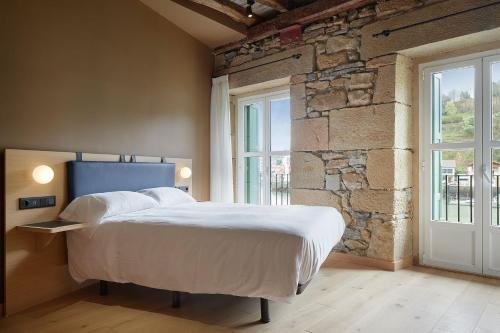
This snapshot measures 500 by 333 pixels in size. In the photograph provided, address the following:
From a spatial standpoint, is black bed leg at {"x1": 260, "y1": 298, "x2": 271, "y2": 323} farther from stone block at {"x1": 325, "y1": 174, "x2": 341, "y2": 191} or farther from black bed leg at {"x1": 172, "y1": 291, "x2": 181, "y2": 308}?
stone block at {"x1": 325, "y1": 174, "x2": 341, "y2": 191}

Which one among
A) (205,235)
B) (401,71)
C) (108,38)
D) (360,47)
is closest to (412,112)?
(401,71)

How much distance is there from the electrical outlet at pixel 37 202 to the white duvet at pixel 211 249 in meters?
0.32

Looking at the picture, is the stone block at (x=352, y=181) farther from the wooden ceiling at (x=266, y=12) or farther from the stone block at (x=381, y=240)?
the wooden ceiling at (x=266, y=12)

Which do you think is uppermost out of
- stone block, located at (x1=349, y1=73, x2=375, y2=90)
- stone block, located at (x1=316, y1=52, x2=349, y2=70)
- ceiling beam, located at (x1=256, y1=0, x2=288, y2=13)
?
ceiling beam, located at (x1=256, y1=0, x2=288, y2=13)

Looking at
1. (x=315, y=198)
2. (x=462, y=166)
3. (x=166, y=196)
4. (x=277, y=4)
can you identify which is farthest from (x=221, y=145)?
(x=462, y=166)

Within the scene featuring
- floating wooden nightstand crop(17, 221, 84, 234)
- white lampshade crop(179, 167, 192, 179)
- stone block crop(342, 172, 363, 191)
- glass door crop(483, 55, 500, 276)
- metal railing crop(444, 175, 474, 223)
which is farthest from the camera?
white lampshade crop(179, 167, 192, 179)

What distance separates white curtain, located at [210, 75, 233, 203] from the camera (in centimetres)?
447

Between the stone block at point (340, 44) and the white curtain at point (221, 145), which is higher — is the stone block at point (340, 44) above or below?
above

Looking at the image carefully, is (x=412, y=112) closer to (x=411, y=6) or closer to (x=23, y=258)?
(x=411, y=6)

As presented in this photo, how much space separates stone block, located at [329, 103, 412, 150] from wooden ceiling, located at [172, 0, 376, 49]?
43.2 inches

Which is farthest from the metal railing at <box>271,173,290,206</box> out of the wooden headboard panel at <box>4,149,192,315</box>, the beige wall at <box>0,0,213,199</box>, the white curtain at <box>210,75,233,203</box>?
the wooden headboard panel at <box>4,149,192,315</box>

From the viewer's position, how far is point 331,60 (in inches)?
143

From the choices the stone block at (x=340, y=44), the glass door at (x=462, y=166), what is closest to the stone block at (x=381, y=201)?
the glass door at (x=462, y=166)

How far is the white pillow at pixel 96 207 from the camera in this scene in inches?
102
